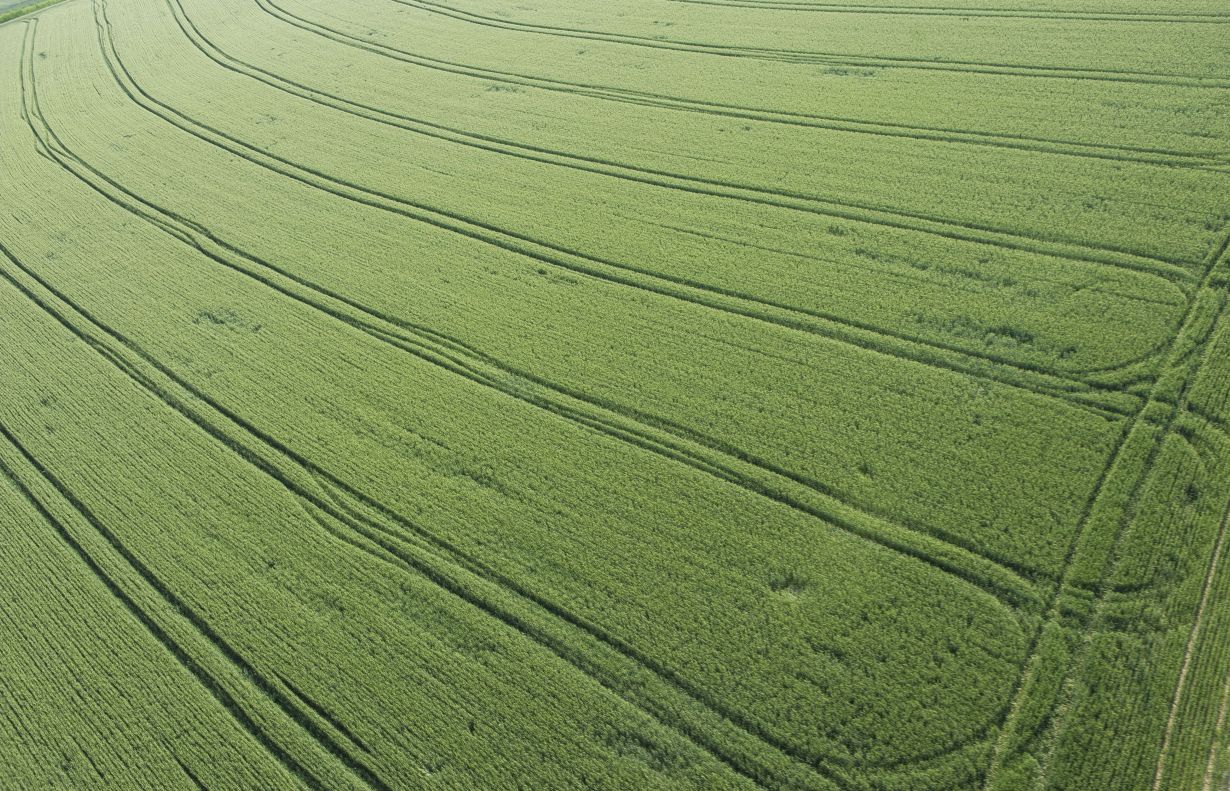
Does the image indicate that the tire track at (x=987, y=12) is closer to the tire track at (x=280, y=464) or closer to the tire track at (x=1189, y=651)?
the tire track at (x=1189, y=651)

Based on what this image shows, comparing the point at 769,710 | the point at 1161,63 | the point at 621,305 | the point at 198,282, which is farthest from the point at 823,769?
the point at 1161,63

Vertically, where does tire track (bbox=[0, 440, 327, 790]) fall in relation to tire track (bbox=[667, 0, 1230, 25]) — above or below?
below

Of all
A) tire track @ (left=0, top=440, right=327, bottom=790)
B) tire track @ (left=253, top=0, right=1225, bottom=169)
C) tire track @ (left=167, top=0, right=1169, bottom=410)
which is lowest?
tire track @ (left=0, top=440, right=327, bottom=790)

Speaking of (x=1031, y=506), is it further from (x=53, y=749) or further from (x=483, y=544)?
(x=53, y=749)

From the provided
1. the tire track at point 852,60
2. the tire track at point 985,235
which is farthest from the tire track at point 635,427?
the tire track at point 852,60

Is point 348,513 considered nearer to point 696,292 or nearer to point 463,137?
point 696,292

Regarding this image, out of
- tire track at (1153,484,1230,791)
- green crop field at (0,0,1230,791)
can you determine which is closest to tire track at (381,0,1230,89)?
green crop field at (0,0,1230,791)

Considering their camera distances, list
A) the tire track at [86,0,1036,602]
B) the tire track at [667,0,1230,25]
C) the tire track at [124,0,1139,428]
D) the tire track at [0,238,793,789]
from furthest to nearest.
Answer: the tire track at [667,0,1230,25], the tire track at [124,0,1139,428], the tire track at [0,238,793,789], the tire track at [86,0,1036,602]

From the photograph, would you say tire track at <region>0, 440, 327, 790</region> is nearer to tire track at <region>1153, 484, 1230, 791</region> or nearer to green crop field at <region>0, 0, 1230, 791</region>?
green crop field at <region>0, 0, 1230, 791</region>
